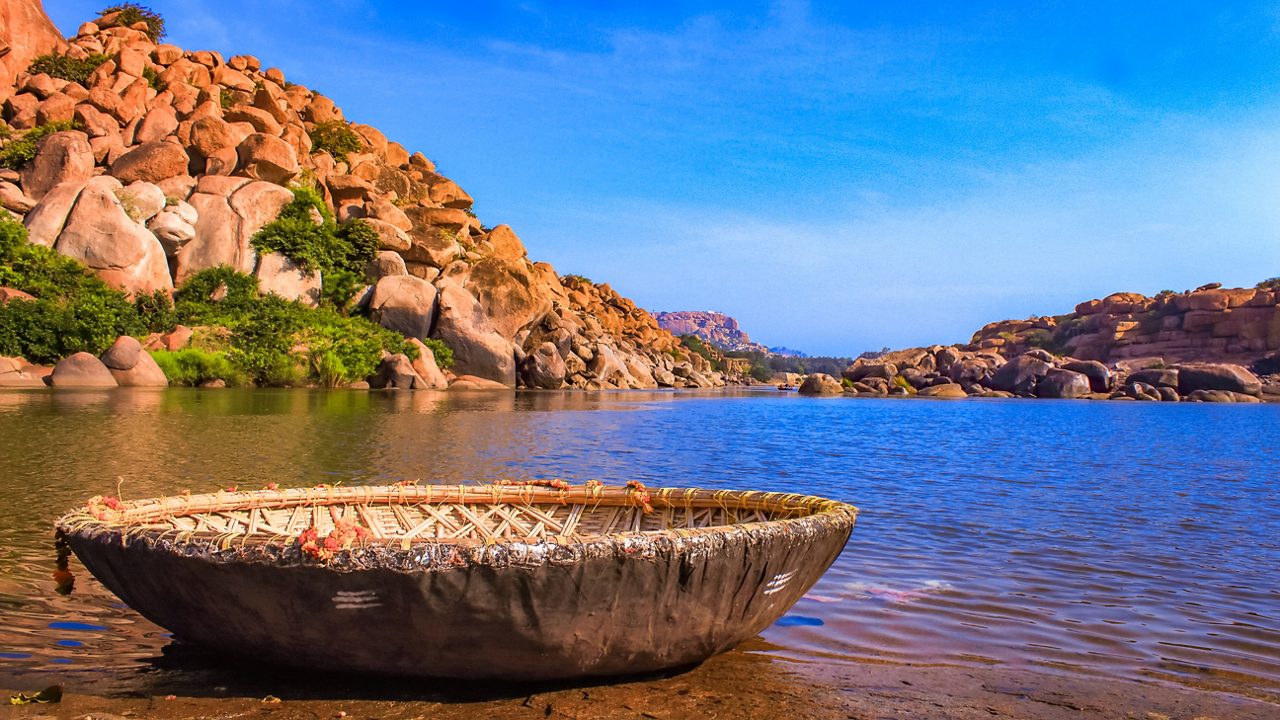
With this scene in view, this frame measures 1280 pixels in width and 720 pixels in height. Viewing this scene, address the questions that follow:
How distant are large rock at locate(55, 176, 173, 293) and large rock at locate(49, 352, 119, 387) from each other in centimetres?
501

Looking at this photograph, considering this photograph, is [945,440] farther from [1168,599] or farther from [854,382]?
[854,382]

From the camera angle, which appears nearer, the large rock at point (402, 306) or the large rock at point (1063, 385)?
the large rock at point (402, 306)

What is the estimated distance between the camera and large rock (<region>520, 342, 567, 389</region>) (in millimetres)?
38688

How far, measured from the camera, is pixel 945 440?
57.3ft

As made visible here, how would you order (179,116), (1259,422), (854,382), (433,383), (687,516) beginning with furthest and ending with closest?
(854,382)
(179,116)
(433,383)
(1259,422)
(687,516)

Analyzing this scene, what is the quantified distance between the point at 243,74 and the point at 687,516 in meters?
51.4

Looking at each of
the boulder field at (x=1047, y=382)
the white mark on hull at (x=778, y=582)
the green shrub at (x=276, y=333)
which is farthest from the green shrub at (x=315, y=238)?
the white mark on hull at (x=778, y=582)

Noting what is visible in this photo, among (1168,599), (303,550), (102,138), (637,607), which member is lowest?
(1168,599)

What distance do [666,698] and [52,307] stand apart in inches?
1094

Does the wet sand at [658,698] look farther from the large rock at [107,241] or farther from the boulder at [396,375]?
the large rock at [107,241]

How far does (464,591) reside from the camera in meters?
2.80

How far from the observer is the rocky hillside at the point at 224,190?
28953 millimetres

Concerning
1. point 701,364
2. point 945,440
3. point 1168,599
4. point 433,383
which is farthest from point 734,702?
point 701,364

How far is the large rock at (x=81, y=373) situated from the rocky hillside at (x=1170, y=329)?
72.1 meters
